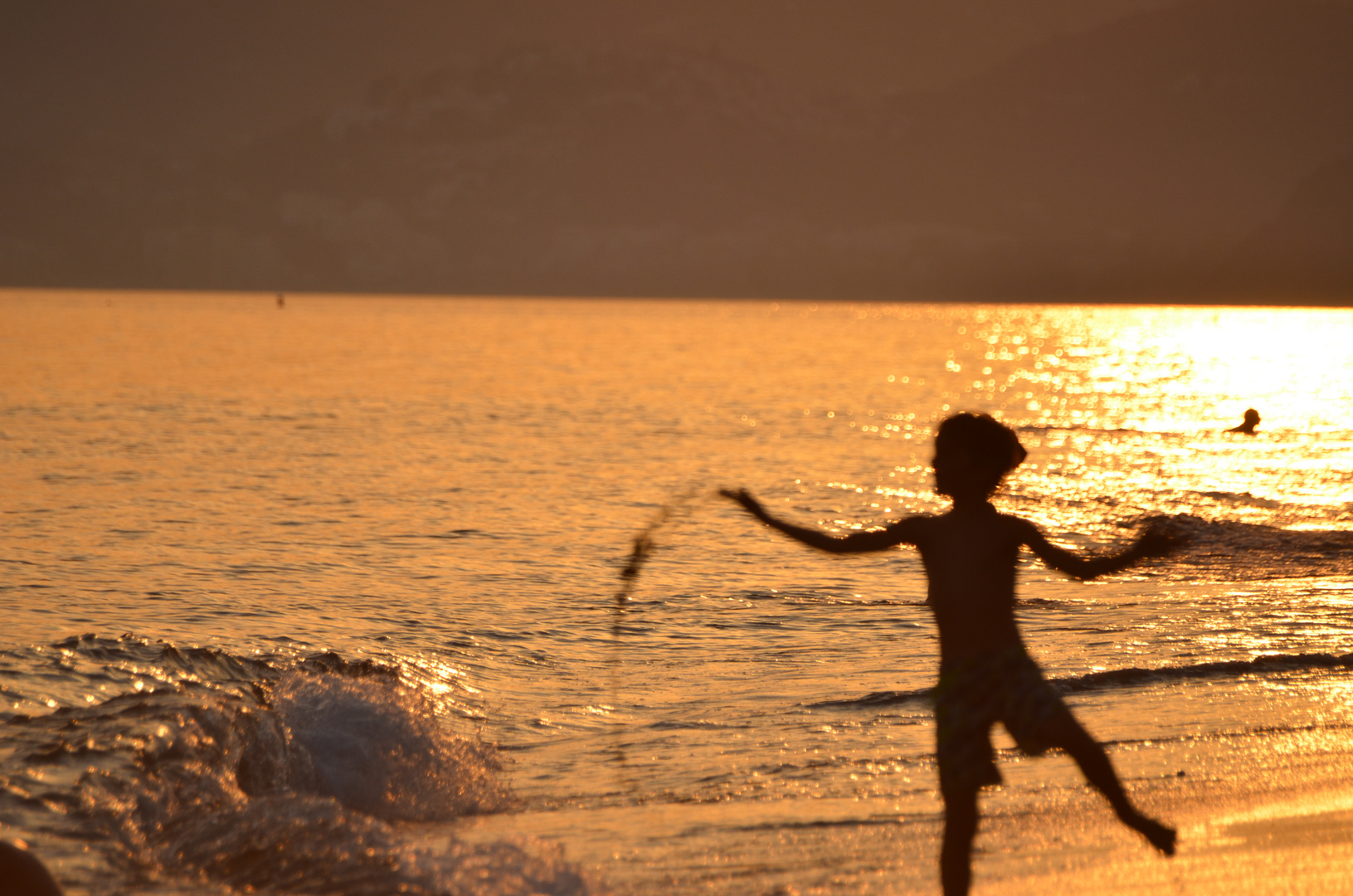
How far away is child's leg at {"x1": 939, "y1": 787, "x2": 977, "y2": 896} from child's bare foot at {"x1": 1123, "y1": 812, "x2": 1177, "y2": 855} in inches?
23.9

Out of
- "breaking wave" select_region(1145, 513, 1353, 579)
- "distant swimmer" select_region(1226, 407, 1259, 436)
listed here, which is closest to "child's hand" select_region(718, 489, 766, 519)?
"breaking wave" select_region(1145, 513, 1353, 579)

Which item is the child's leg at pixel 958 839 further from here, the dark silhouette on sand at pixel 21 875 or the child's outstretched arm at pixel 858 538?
the dark silhouette on sand at pixel 21 875

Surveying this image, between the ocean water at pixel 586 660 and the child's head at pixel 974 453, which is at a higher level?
the child's head at pixel 974 453

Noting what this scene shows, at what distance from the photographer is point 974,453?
4.79 meters

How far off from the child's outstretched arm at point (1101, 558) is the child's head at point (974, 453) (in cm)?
24

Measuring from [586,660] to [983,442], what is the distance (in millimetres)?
6883

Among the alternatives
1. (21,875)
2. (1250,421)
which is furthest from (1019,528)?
(1250,421)

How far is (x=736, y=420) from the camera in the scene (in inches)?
1474

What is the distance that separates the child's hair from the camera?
478 cm

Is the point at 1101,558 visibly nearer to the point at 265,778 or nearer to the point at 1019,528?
the point at 1019,528

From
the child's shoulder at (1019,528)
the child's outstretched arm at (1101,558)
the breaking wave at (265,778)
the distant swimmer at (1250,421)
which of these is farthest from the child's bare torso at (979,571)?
the distant swimmer at (1250,421)

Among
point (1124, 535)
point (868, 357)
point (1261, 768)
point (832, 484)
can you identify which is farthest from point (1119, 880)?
point (868, 357)

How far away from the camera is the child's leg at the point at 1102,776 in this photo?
4.51 meters

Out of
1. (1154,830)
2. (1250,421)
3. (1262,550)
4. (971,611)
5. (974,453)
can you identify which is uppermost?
(974,453)
